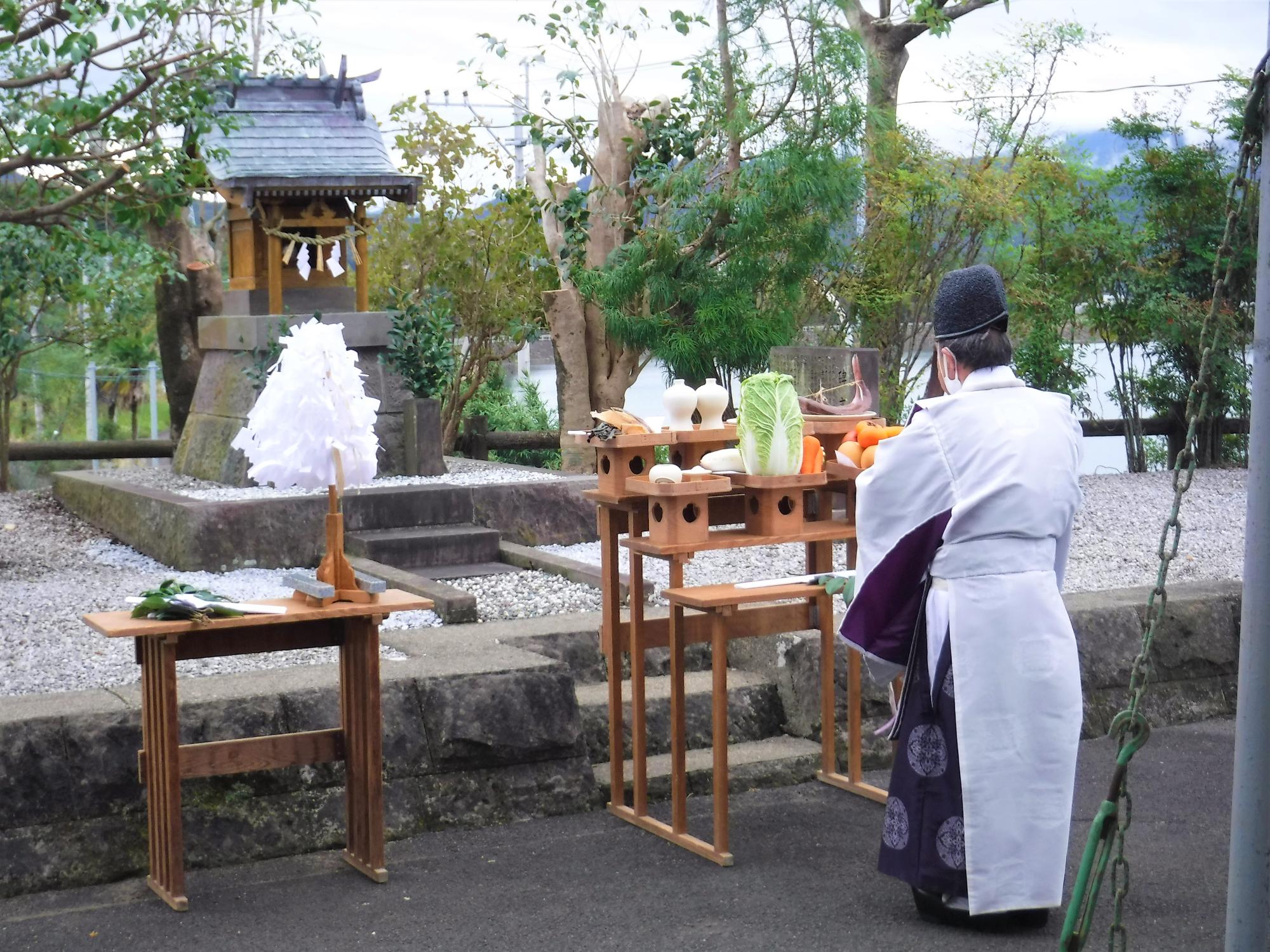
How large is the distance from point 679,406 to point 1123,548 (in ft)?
16.2

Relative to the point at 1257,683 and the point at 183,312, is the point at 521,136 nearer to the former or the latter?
the point at 183,312

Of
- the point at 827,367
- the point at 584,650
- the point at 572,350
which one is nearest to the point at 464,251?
Result: the point at 572,350

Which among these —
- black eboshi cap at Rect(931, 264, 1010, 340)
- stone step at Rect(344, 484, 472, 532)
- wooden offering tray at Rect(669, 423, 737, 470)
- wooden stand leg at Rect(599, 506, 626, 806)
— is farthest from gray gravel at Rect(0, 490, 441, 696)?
black eboshi cap at Rect(931, 264, 1010, 340)

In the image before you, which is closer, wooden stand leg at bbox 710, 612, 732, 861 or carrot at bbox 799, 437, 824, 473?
wooden stand leg at bbox 710, 612, 732, 861

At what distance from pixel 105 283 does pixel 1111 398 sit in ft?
30.4

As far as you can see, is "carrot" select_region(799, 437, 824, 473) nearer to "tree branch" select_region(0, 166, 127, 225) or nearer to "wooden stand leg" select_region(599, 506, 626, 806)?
"wooden stand leg" select_region(599, 506, 626, 806)

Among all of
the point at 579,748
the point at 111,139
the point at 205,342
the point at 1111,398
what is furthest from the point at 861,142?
the point at 579,748

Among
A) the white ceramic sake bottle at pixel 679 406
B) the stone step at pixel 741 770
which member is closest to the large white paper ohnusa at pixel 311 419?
the white ceramic sake bottle at pixel 679 406

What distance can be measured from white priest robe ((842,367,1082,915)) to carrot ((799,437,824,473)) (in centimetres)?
80

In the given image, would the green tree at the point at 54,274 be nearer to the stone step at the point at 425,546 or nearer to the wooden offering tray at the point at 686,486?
the stone step at the point at 425,546

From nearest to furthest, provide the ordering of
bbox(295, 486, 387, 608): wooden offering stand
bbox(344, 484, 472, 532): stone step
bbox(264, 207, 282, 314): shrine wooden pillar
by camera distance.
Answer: bbox(295, 486, 387, 608): wooden offering stand
bbox(344, 484, 472, 532): stone step
bbox(264, 207, 282, 314): shrine wooden pillar

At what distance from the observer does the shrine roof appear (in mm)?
9531

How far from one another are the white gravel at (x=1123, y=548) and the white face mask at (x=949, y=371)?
3.41 m

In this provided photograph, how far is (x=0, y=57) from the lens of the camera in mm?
8828
